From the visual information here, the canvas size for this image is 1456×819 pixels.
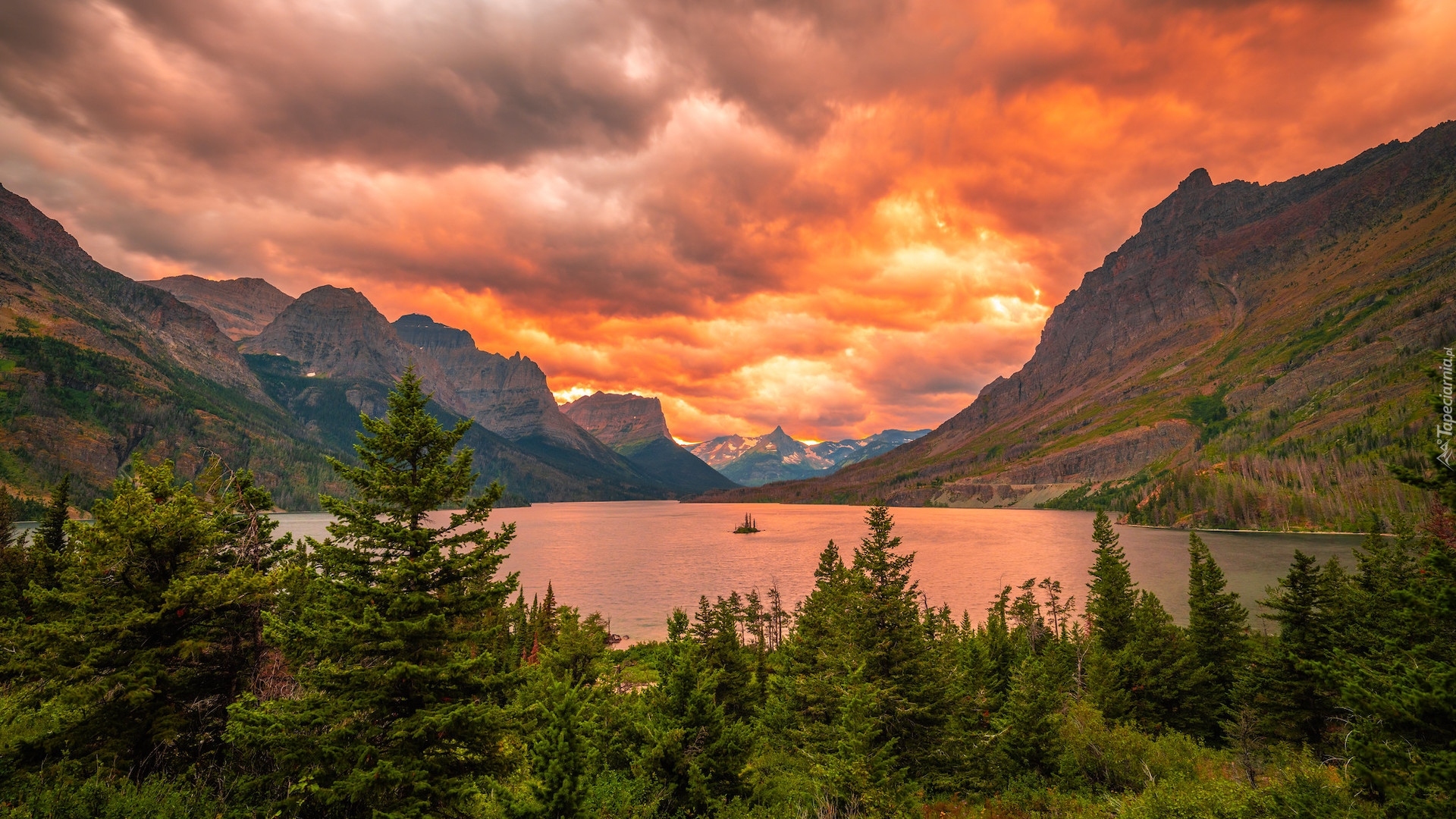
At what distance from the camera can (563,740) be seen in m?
14.0

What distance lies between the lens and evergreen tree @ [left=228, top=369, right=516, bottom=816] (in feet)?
46.0

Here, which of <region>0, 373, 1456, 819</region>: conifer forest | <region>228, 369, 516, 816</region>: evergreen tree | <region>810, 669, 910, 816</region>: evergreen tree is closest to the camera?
<region>0, 373, 1456, 819</region>: conifer forest

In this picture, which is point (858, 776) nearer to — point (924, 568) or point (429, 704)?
point (429, 704)

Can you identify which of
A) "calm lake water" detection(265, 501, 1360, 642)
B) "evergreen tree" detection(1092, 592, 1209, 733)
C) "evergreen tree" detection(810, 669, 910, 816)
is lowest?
"calm lake water" detection(265, 501, 1360, 642)

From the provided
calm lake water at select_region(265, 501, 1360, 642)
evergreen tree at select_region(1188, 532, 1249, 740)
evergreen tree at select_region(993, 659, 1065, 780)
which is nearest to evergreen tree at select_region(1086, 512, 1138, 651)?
evergreen tree at select_region(1188, 532, 1249, 740)

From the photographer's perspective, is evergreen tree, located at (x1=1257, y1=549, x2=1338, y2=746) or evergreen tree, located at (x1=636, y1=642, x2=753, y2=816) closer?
evergreen tree, located at (x1=636, y1=642, x2=753, y2=816)

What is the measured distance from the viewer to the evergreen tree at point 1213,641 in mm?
40969

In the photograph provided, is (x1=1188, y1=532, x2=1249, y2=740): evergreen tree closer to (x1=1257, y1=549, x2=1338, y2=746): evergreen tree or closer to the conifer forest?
(x1=1257, y1=549, x2=1338, y2=746): evergreen tree

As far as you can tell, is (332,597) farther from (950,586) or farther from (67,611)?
(950,586)

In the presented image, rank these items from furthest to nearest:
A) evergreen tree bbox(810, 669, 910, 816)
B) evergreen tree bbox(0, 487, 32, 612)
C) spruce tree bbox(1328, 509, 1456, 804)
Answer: evergreen tree bbox(0, 487, 32, 612) < evergreen tree bbox(810, 669, 910, 816) < spruce tree bbox(1328, 509, 1456, 804)

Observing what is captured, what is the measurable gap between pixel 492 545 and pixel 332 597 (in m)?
4.18

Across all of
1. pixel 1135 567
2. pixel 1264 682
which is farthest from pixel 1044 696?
pixel 1135 567

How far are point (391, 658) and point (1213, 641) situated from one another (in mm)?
55342

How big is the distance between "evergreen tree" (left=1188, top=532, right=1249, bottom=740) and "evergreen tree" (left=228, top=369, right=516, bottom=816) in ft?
160
